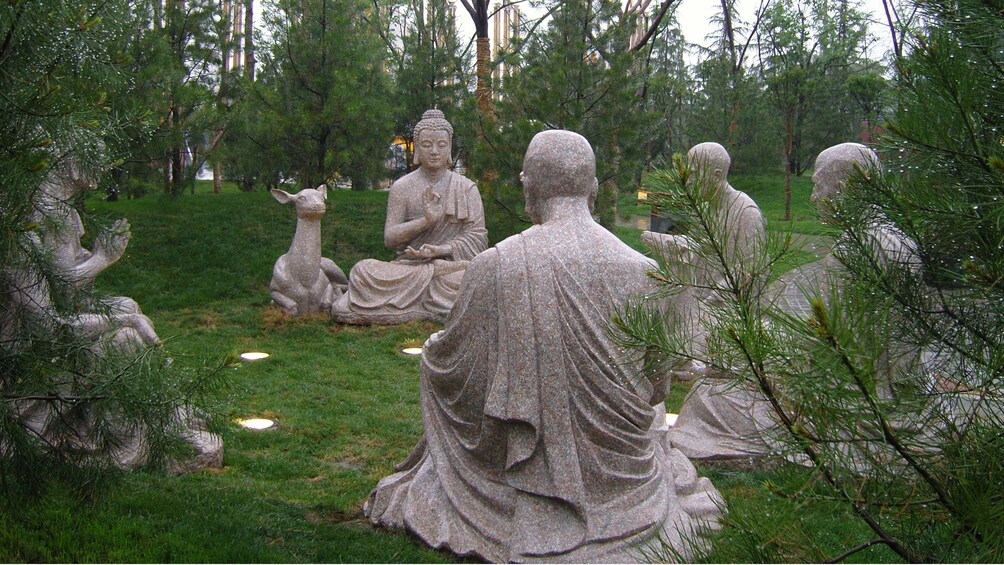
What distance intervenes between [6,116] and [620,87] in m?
8.20

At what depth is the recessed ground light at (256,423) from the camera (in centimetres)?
600

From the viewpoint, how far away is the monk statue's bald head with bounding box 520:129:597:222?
3611 mm

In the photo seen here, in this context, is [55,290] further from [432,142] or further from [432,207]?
[432,142]

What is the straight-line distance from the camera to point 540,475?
11.6 feet

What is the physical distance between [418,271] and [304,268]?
3.98 feet

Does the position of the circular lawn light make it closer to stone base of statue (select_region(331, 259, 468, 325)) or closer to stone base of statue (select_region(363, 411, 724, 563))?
stone base of statue (select_region(331, 259, 468, 325))

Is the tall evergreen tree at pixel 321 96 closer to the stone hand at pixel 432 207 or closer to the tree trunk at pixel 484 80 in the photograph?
the tree trunk at pixel 484 80

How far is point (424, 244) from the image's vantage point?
977 centimetres

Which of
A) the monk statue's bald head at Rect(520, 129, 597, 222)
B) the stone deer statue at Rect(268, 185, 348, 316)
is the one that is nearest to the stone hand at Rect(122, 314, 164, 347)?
the monk statue's bald head at Rect(520, 129, 597, 222)

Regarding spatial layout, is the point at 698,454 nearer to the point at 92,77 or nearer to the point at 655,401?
the point at 655,401

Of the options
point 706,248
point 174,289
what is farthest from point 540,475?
point 174,289

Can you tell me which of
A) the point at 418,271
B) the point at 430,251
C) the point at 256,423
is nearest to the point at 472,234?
the point at 430,251

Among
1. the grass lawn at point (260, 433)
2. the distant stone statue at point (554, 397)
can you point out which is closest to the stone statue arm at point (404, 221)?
the grass lawn at point (260, 433)

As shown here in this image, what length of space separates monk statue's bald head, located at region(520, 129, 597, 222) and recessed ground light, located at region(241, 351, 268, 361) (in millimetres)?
4977
